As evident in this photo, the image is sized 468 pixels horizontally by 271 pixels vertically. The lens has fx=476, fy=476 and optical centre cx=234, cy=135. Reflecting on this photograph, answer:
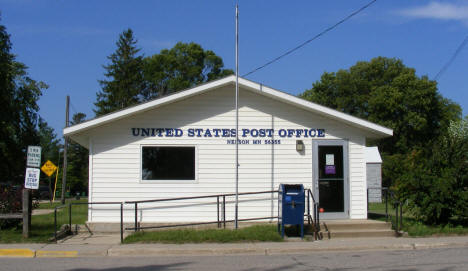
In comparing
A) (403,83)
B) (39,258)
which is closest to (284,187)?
(39,258)

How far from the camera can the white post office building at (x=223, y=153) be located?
44.9 feet

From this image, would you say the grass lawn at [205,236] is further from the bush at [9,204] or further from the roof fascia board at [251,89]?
the bush at [9,204]

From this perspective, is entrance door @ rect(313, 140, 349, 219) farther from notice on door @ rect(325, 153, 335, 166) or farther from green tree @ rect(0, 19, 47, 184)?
green tree @ rect(0, 19, 47, 184)

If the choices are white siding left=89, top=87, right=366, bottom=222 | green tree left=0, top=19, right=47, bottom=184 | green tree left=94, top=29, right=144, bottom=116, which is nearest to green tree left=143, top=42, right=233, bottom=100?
green tree left=94, top=29, right=144, bottom=116

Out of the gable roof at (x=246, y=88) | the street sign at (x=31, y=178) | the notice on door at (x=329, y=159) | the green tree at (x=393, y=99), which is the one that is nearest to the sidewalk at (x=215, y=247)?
the street sign at (x=31, y=178)

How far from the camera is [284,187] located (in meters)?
11.9

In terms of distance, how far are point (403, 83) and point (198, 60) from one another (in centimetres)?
2130

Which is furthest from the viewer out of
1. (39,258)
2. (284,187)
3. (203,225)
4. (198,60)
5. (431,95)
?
(198,60)

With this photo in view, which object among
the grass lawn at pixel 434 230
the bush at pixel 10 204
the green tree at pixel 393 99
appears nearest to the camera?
the grass lawn at pixel 434 230

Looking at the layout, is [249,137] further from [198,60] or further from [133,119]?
[198,60]

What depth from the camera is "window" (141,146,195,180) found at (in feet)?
45.4

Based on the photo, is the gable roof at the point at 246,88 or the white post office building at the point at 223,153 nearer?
the gable roof at the point at 246,88

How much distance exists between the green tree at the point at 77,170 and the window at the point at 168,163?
1878 inches

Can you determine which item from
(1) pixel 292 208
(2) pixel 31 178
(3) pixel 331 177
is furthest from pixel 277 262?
(2) pixel 31 178
